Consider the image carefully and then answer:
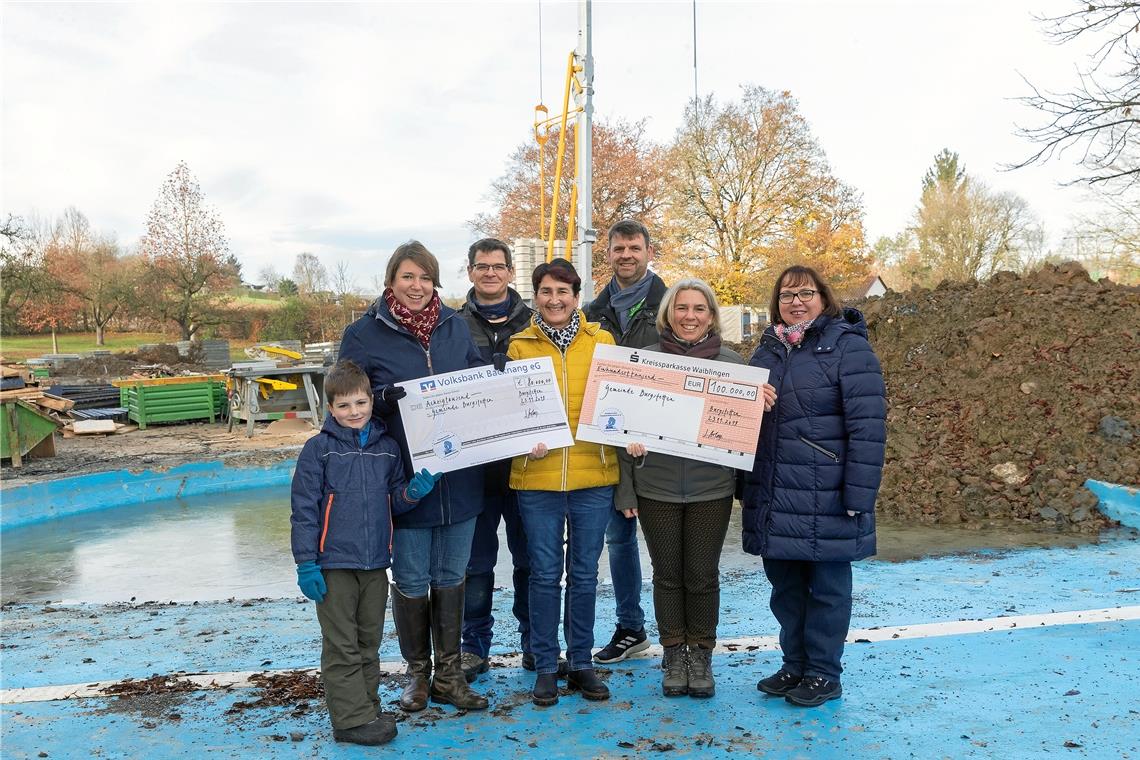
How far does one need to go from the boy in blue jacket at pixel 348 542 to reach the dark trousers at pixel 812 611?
158cm

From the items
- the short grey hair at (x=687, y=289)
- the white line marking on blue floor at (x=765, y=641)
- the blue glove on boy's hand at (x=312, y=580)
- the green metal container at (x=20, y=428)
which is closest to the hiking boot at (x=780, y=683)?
the white line marking on blue floor at (x=765, y=641)

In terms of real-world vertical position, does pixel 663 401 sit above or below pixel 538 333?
below

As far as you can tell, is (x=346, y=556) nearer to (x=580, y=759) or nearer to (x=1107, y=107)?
(x=580, y=759)

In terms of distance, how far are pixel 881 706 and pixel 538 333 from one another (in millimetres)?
2095

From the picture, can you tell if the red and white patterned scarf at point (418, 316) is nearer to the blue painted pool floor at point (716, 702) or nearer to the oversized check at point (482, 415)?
the oversized check at point (482, 415)

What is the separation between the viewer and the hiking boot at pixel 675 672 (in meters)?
3.43

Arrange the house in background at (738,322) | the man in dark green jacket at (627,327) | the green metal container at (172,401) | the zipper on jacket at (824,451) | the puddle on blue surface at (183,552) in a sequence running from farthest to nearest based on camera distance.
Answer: the house in background at (738,322) < the green metal container at (172,401) < the puddle on blue surface at (183,552) < the man in dark green jacket at (627,327) < the zipper on jacket at (824,451)

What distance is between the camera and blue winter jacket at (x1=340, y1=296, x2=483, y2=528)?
3336 mm

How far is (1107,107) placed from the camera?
37.6ft

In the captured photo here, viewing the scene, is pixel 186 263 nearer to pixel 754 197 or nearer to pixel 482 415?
pixel 754 197

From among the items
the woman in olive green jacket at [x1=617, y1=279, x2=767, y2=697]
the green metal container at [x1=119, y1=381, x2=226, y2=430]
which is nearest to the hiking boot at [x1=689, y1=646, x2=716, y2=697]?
the woman in olive green jacket at [x1=617, y1=279, x2=767, y2=697]

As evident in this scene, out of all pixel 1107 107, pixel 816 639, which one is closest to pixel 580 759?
pixel 816 639

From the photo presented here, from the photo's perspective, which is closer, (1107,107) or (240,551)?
(240,551)

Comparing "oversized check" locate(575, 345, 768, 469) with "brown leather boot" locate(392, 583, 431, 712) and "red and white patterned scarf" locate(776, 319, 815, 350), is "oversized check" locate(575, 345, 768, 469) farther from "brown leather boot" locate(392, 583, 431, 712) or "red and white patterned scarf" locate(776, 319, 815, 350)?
"brown leather boot" locate(392, 583, 431, 712)
